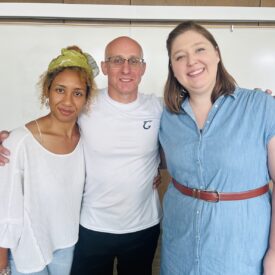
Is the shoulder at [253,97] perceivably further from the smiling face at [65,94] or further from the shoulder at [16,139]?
the shoulder at [16,139]

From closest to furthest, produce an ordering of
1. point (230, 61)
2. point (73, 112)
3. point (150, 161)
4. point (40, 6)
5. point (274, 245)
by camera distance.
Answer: point (274, 245) < point (73, 112) < point (150, 161) < point (40, 6) < point (230, 61)

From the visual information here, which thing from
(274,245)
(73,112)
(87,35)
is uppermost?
(87,35)

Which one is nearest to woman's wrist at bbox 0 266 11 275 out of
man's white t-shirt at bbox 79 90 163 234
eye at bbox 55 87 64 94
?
man's white t-shirt at bbox 79 90 163 234

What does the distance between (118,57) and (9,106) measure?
1284mm

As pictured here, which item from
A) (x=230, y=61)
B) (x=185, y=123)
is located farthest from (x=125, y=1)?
(x=185, y=123)

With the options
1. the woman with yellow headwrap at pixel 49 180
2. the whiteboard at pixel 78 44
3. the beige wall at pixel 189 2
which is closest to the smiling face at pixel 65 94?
the woman with yellow headwrap at pixel 49 180

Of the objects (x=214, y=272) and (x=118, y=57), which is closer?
(x=214, y=272)

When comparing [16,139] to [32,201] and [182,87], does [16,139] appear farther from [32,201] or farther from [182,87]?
[182,87]

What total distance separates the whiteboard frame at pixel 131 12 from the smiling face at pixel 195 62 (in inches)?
50.1

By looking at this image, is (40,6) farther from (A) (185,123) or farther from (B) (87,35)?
(A) (185,123)

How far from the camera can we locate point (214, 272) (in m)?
1.03

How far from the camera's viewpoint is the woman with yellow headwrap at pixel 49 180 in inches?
43.0

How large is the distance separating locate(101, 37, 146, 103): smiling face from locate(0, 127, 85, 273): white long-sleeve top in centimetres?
40

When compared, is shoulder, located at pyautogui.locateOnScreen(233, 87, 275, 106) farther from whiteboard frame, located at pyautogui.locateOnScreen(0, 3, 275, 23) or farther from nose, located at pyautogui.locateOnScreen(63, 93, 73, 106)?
whiteboard frame, located at pyautogui.locateOnScreen(0, 3, 275, 23)
